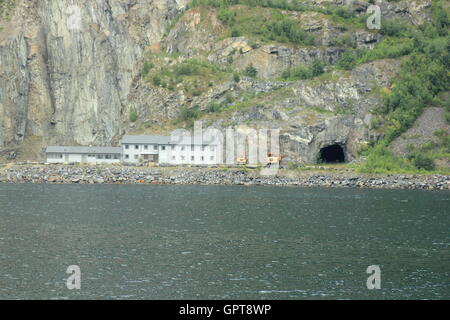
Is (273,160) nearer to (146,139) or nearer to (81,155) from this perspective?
(146,139)

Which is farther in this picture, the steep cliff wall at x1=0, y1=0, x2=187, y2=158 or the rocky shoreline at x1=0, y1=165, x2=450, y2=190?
the steep cliff wall at x1=0, y1=0, x2=187, y2=158

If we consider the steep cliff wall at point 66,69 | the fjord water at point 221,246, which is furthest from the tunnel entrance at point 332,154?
the fjord water at point 221,246

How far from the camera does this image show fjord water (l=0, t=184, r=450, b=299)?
3438 centimetres

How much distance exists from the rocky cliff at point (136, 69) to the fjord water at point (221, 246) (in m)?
47.7

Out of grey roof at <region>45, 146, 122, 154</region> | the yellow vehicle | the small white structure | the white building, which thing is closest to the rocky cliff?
the white building

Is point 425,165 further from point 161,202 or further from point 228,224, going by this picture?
point 228,224

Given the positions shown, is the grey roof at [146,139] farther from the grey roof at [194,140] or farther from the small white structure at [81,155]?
the small white structure at [81,155]

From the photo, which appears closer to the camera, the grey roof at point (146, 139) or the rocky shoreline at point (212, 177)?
the rocky shoreline at point (212, 177)

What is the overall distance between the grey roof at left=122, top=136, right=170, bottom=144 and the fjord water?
3631 centimetres

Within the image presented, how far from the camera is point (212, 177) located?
103 meters

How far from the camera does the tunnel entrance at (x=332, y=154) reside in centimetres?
12321

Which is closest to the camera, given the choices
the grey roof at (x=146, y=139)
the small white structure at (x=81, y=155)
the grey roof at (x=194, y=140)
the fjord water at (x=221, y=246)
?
the fjord water at (x=221, y=246)
